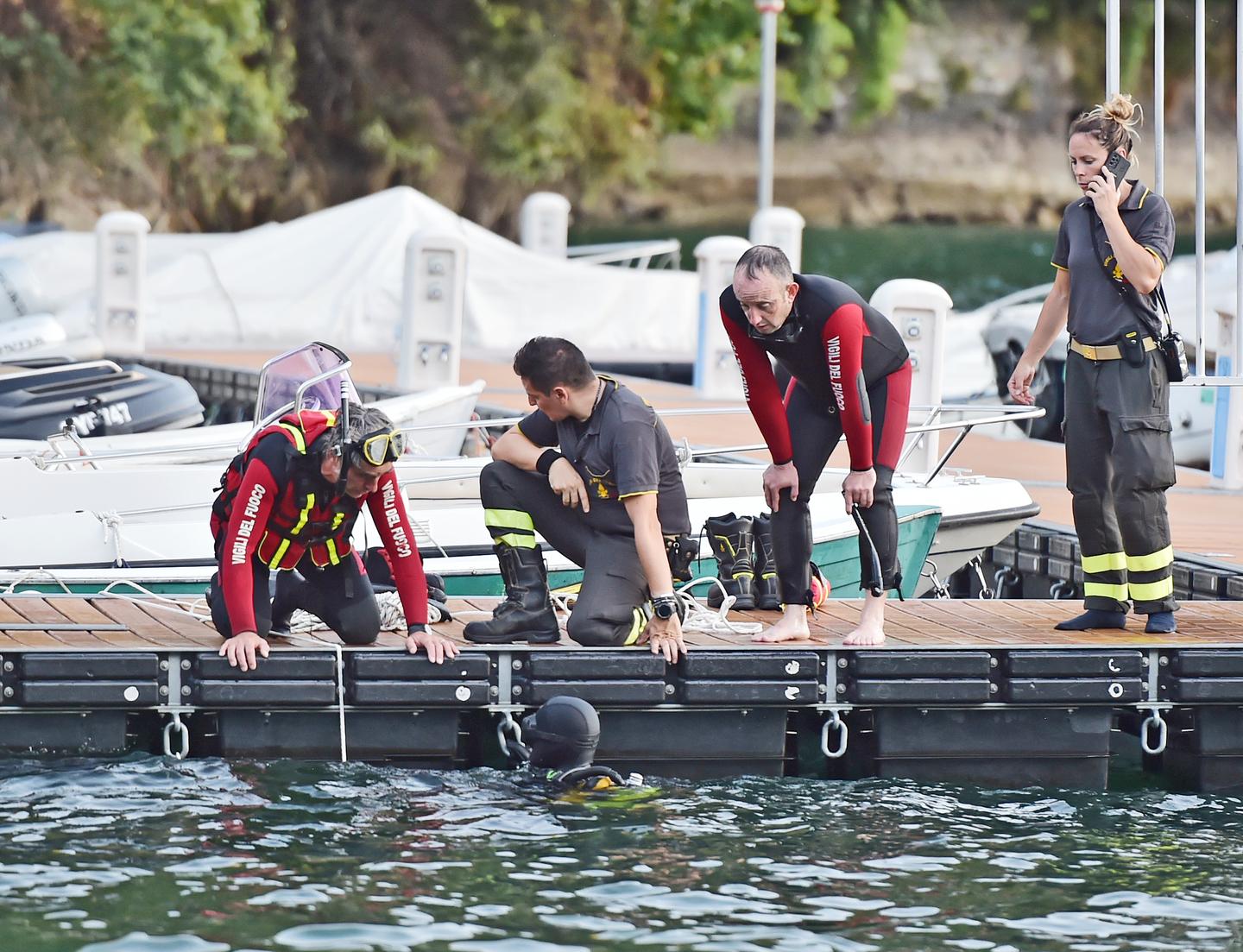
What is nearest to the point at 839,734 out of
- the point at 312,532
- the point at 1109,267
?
the point at 1109,267

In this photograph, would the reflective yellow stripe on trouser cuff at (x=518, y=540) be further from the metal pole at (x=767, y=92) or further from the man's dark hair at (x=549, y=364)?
the metal pole at (x=767, y=92)

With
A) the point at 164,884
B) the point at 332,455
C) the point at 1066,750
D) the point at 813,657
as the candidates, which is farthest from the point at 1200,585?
the point at 164,884

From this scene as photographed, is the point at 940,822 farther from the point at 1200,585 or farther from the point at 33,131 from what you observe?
the point at 33,131

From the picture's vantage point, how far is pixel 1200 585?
9539 millimetres

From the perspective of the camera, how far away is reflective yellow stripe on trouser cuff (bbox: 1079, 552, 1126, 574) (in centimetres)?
754

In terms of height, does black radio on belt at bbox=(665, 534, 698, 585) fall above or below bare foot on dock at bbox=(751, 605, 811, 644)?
above

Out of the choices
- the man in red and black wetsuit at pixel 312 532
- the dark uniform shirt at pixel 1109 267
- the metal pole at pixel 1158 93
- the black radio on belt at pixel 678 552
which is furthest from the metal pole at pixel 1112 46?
the man in red and black wetsuit at pixel 312 532

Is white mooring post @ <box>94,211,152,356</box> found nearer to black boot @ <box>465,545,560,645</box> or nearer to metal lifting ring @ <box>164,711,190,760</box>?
metal lifting ring @ <box>164,711,190,760</box>

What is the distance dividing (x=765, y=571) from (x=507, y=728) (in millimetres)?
1528

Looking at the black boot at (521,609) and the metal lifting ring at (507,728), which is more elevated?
the black boot at (521,609)

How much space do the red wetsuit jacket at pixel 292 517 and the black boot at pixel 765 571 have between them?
70.1 inches

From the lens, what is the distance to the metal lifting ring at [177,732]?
7.29 m

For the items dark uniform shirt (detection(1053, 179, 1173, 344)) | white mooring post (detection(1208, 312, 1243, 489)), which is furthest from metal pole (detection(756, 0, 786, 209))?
dark uniform shirt (detection(1053, 179, 1173, 344))

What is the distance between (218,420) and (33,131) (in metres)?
22.8
